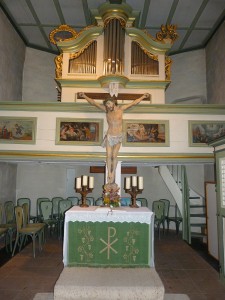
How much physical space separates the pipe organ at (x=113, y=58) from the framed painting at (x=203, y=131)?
1.46 meters

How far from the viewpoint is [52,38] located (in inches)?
328

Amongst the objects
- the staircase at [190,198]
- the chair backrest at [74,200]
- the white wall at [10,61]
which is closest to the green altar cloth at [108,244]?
the staircase at [190,198]

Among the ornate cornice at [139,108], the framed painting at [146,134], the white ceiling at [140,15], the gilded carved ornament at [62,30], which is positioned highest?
the white ceiling at [140,15]

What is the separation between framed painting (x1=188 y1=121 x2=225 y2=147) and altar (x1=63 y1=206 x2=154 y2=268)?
280 cm

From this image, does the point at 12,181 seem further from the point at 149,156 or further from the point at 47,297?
the point at 47,297

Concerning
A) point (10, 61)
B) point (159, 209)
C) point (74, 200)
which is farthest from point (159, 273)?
point (10, 61)

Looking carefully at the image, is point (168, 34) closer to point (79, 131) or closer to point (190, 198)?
point (79, 131)

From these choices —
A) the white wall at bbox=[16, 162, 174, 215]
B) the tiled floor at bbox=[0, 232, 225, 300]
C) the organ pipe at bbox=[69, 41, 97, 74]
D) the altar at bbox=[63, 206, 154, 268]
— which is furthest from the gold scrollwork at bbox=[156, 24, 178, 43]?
the tiled floor at bbox=[0, 232, 225, 300]

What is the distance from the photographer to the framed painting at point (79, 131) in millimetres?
6824

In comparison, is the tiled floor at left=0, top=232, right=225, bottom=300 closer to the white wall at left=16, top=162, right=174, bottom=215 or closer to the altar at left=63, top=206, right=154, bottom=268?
the altar at left=63, top=206, right=154, bottom=268

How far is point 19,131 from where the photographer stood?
6809 mm

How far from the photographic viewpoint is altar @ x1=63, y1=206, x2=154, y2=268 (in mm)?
4805

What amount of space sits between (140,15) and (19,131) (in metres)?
5.55

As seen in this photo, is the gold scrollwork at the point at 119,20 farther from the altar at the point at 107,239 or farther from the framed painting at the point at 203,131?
the altar at the point at 107,239
